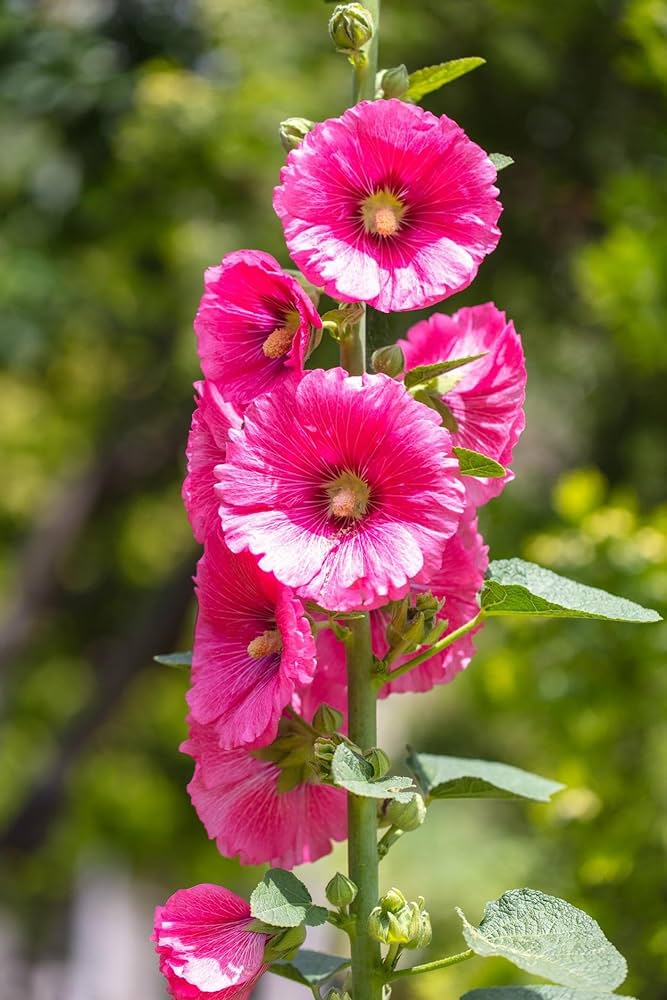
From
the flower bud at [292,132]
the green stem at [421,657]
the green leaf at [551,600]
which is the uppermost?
the flower bud at [292,132]

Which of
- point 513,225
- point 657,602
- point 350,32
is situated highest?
point 350,32

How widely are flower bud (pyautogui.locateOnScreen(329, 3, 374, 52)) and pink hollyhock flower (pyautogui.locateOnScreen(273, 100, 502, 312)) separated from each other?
0.05m

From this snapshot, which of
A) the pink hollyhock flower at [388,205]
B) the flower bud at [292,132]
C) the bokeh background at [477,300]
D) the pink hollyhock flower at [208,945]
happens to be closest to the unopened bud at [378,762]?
the pink hollyhock flower at [208,945]

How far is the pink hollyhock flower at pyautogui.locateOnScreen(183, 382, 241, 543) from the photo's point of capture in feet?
1.82

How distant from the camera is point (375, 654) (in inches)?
23.2

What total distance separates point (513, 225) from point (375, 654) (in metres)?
1.53

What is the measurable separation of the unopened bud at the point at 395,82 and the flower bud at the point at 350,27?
0.03 meters

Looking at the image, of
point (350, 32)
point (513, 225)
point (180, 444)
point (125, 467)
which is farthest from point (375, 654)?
point (125, 467)

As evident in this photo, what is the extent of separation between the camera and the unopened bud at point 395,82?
59 cm

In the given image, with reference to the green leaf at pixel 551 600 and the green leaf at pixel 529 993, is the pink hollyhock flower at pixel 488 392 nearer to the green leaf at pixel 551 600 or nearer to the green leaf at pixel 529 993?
the green leaf at pixel 551 600

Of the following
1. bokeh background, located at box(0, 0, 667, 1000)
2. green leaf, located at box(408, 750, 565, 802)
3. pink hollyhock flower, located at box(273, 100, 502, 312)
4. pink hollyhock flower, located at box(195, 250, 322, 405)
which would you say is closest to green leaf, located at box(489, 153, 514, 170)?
pink hollyhock flower, located at box(273, 100, 502, 312)

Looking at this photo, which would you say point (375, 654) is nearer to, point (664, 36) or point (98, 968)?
point (664, 36)

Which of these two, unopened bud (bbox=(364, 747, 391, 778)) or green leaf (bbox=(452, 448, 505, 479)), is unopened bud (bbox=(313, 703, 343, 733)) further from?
green leaf (bbox=(452, 448, 505, 479))

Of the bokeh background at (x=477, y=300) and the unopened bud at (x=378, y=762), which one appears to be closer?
the unopened bud at (x=378, y=762)
